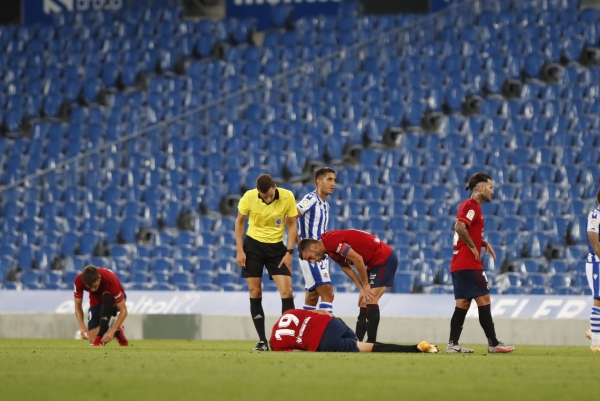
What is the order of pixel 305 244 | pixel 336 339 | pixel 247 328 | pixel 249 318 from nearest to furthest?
1. pixel 336 339
2. pixel 305 244
3. pixel 249 318
4. pixel 247 328

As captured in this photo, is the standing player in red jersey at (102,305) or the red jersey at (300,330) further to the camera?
the standing player in red jersey at (102,305)

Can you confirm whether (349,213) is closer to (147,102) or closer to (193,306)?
(193,306)

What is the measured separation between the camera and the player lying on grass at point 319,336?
1038 centimetres

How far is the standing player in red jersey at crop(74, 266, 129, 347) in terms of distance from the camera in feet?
43.0

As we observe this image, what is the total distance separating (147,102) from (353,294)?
9322mm

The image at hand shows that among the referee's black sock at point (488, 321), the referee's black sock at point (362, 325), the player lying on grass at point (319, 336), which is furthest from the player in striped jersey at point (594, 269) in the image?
the referee's black sock at point (362, 325)

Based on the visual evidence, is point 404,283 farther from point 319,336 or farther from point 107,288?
Result: point 319,336

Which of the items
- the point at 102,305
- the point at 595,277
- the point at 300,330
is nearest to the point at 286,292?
the point at 300,330

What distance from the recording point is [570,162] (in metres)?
19.3

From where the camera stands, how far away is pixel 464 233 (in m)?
11.2

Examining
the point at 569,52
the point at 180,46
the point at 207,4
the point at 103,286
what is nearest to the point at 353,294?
the point at 103,286

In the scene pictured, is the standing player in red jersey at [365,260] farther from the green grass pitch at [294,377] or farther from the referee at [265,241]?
the green grass pitch at [294,377]

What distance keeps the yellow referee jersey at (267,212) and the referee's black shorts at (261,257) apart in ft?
0.21

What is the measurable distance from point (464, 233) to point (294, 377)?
429 cm
